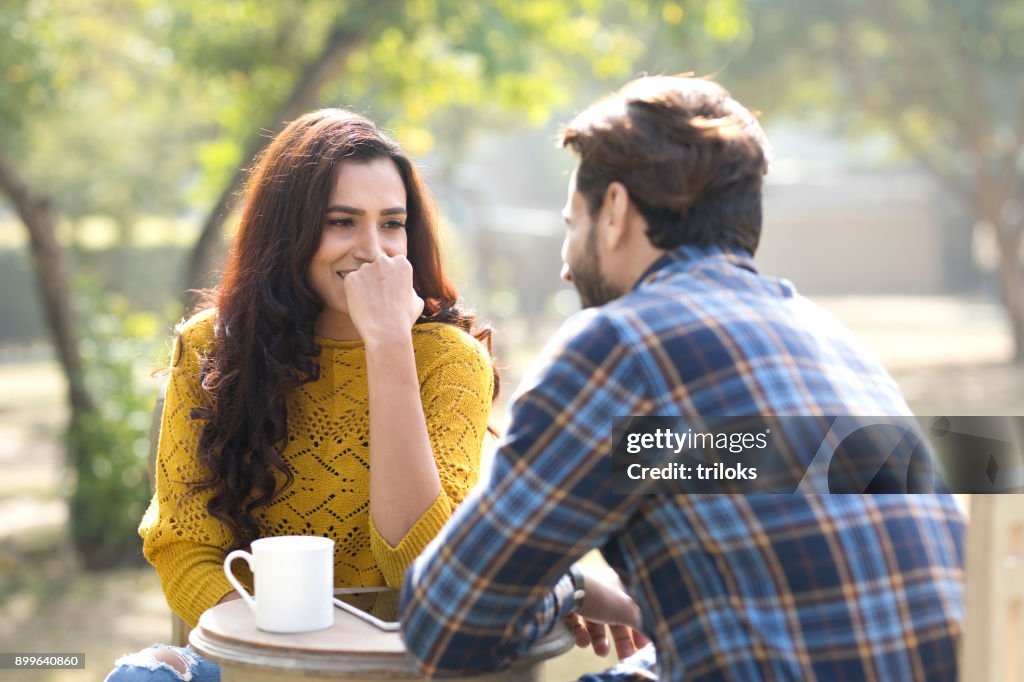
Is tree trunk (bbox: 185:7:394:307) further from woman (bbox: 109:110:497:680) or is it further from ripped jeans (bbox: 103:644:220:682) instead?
ripped jeans (bbox: 103:644:220:682)

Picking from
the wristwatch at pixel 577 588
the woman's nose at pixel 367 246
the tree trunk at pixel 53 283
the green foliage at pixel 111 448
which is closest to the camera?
the wristwatch at pixel 577 588

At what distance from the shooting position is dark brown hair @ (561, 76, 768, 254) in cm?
174

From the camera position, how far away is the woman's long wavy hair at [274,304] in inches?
96.7

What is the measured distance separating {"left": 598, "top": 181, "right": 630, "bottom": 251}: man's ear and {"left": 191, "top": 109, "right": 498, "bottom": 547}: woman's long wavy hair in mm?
965

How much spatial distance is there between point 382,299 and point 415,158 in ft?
2.83

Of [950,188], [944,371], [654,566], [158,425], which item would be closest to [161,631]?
[158,425]

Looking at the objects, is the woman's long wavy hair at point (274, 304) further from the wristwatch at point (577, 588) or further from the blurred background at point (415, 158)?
the wristwatch at point (577, 588)

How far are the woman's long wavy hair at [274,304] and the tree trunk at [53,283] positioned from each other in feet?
15.7

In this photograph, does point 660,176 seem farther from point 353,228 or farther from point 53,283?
point 53,283

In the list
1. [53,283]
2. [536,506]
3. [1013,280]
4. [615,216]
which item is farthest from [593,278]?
[1013,280]

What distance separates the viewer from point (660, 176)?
1736mm

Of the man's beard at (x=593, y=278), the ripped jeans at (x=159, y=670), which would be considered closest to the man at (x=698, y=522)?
the man's beard at (x=593, y=278)

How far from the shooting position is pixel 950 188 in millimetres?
18234

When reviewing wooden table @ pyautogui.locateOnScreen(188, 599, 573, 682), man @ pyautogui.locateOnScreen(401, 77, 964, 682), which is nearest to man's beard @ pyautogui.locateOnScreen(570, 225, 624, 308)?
man @ pyautogui.locateOnScreen(401, 77, 964, 682)
